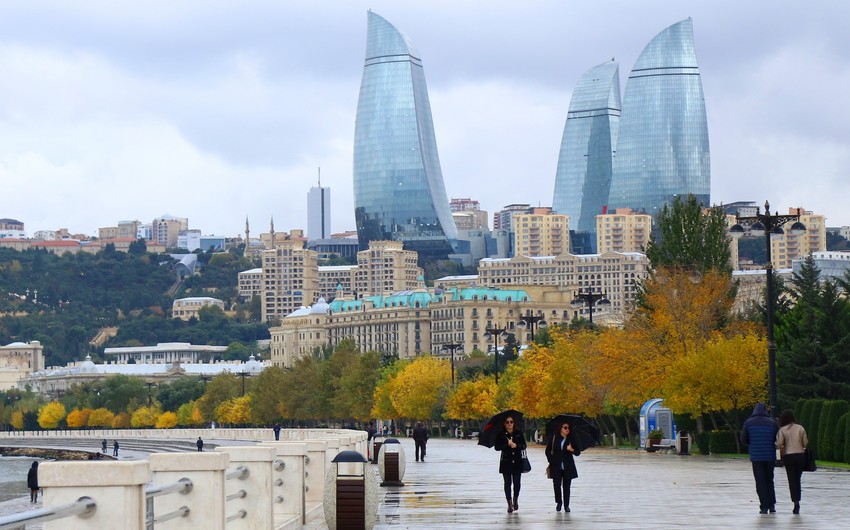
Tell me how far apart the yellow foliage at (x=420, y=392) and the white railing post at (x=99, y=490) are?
342ft

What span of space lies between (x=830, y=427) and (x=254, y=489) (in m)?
27.5

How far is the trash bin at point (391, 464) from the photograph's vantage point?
3531cm

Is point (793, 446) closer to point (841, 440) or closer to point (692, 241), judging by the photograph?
point (841, 440)

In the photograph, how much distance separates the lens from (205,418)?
190 metres

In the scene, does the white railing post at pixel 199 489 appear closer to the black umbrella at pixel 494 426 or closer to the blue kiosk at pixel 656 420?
the black umbrella at pixel 494 426

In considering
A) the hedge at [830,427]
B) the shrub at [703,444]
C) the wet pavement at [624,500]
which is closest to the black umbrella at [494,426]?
the wet pavement at [624,500]

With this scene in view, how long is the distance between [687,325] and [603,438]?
1294 centimetres

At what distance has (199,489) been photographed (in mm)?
15852

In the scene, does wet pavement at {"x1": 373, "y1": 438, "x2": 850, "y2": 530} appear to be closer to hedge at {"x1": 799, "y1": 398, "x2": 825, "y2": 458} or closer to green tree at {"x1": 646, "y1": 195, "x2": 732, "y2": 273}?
hedge at {"x1": 799, "y1": 398, "x2": 825, "y2": 458}

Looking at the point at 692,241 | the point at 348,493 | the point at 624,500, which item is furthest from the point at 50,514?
the point at 692,241

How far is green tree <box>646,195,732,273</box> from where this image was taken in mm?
73000

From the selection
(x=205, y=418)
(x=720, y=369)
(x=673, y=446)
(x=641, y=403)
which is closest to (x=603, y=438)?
(x=641, y=403)

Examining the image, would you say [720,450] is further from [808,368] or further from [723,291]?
[723,291]

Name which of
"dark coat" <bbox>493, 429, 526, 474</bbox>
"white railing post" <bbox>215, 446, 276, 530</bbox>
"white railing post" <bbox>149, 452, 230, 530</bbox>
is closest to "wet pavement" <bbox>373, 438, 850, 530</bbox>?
"dark coat" <bbox>493, 429, 526, 474</bbox>
